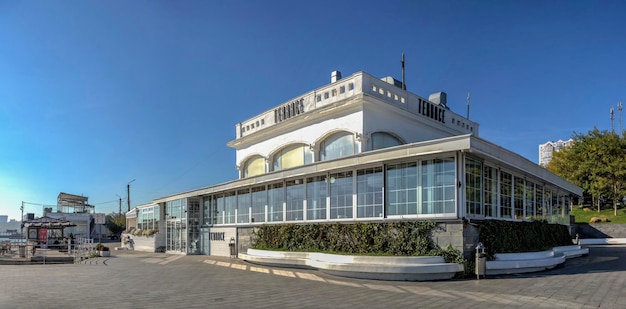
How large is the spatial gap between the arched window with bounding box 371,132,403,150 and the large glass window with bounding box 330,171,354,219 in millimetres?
3949

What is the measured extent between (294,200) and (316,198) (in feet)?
5.34

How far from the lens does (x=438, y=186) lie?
13.9m

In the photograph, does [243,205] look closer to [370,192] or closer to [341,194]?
[341,194]

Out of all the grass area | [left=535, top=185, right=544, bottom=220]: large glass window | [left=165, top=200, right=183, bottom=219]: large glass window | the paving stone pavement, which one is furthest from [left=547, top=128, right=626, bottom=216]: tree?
[left=165, top=200, right=183, bottom=219]: large glass window

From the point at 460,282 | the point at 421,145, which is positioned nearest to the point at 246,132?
the point at 421,145

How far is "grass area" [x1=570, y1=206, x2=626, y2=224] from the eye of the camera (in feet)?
137

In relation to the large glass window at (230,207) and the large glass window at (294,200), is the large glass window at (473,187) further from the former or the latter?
the large glass window at (230,207)

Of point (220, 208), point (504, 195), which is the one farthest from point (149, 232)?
point (504, 195)

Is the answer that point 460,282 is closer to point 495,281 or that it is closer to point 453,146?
point 495,281

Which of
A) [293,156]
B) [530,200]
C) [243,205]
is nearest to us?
[530,200]

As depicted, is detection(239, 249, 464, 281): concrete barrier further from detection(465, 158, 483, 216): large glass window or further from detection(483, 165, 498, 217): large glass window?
detection(483, 165, 498, 217): large glass window

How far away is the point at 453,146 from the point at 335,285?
529cm

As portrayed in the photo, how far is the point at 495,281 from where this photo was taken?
12086 millimetres

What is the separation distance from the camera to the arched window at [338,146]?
2076 cm
